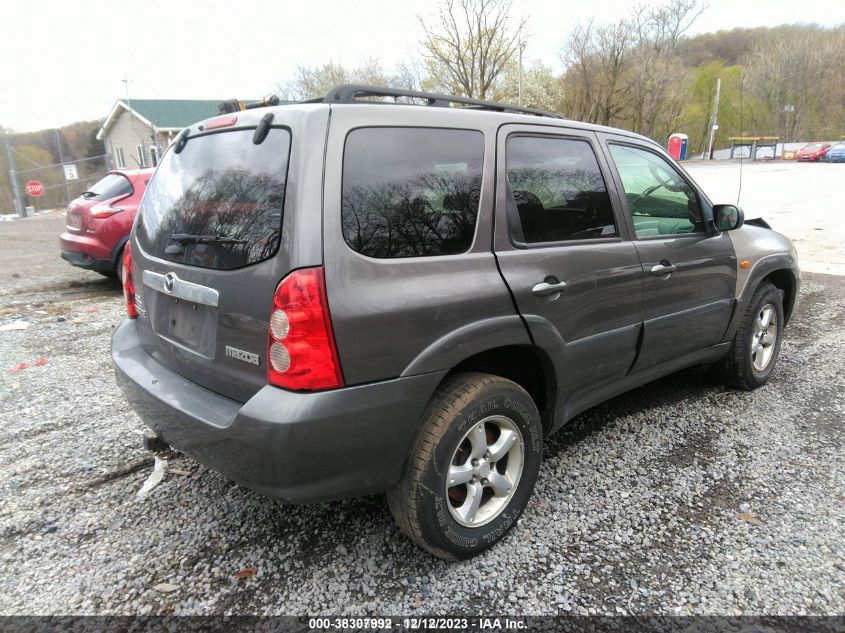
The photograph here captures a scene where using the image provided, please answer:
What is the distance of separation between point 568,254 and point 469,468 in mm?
1106

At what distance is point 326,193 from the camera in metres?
1.87

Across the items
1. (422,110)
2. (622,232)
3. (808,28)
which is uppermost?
(808,28)

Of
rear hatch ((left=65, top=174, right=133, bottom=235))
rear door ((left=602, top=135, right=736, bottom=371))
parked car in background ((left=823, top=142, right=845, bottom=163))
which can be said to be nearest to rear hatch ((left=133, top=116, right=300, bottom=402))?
rear door ((left=602, top=135, right=736, bottom=371))

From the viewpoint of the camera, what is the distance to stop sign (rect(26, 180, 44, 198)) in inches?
894

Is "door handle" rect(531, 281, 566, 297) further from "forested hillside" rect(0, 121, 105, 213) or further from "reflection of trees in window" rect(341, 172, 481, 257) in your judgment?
"forested hillside" rect(0, 121, 105, 213)

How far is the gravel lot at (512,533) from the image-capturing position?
2123 millimetres

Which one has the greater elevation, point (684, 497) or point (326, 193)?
point (326, 193)

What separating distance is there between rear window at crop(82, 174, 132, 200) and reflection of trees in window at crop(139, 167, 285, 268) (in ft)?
18.9

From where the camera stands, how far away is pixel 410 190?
2100 millimetres

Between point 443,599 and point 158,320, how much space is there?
1.72 m

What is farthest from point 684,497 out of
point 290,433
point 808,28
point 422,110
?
point 808,28

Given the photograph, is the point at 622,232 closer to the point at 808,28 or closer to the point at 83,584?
the point at 83,584

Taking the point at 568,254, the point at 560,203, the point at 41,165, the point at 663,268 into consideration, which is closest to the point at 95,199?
the point at 560,203

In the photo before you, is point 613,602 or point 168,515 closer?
point 613,602
